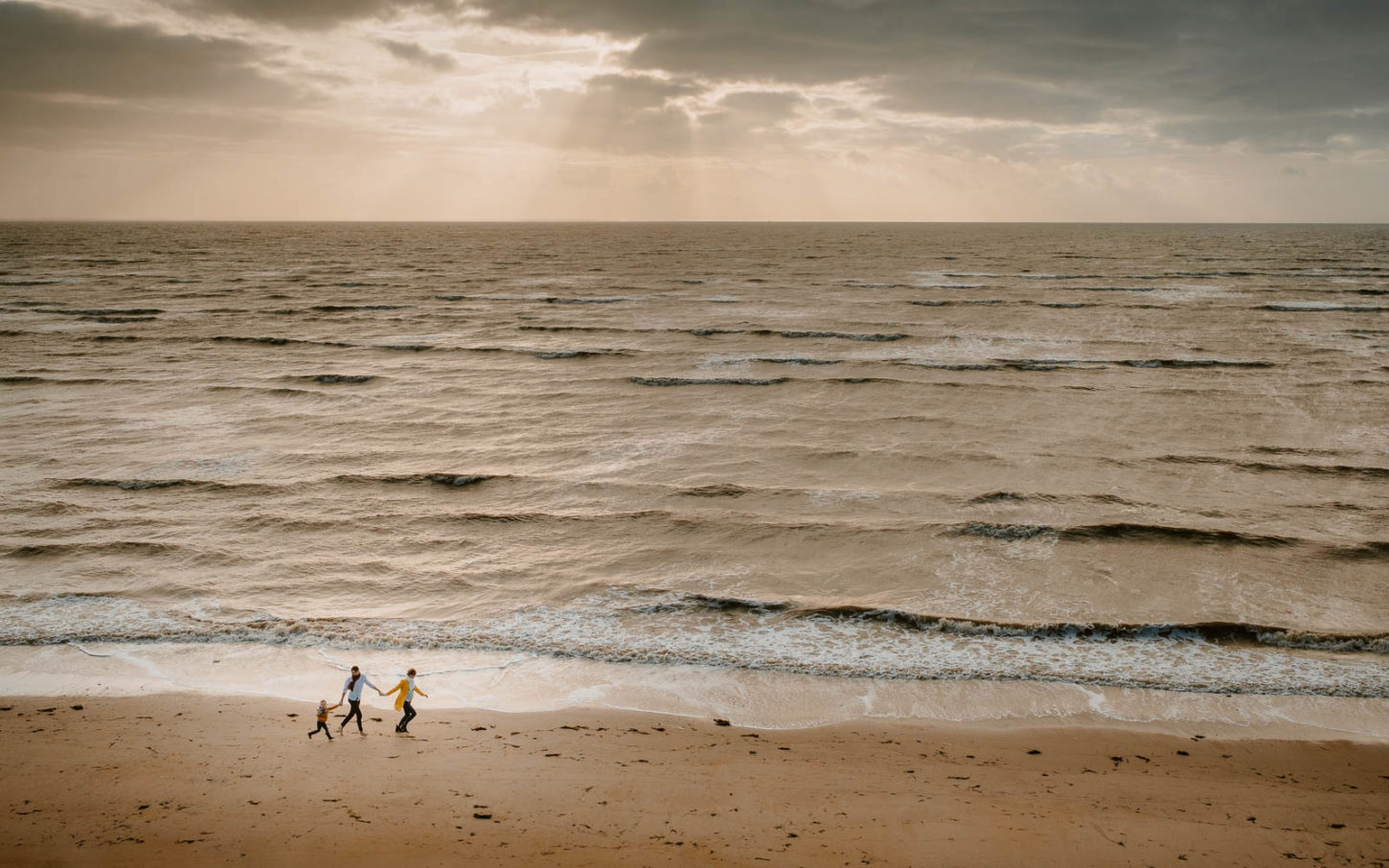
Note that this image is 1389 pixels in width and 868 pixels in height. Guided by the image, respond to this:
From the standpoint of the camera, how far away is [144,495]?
17547 mm

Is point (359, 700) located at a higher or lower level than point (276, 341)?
lower

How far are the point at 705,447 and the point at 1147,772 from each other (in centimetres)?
1365

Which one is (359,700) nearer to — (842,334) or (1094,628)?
(1094,628)

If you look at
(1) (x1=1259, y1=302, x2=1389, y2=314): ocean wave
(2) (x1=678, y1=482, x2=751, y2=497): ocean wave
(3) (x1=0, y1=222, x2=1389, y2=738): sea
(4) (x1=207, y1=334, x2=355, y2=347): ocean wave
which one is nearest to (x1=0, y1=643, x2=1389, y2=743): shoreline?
(3) (x1=0, y1=222, x2=1389, y2=738): sea

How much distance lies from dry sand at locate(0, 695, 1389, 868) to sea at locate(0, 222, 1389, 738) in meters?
0.76

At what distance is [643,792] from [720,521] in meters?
8.33

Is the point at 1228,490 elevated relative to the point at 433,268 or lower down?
lower down

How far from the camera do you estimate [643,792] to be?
846cm

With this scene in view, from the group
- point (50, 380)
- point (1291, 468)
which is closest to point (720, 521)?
point (1291, 468)

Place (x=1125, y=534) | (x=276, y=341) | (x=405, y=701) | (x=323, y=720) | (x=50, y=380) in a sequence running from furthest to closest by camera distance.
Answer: (x=276, y=341), (x=50, y=380), (x=1125, y=534), (x=405, y=701), (x=323, y=720)

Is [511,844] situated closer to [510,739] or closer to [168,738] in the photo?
[510,739]

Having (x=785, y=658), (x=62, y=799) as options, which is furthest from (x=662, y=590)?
(x=62, y=799)

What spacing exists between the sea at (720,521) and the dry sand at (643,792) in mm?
759

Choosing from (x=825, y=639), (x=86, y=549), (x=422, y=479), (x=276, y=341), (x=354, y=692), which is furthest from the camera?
(x=276, y=341)
